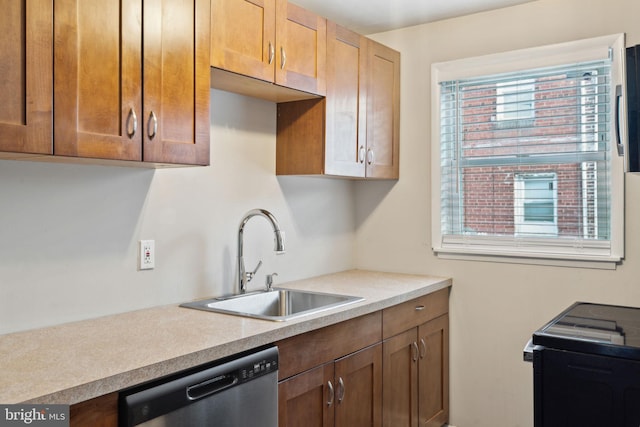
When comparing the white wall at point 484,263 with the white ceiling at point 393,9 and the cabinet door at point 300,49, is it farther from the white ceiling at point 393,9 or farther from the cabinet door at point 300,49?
the cabinet door at point 300,49

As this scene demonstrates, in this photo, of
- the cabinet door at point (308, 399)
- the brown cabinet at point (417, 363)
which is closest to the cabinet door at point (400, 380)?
the brown cabinet at point (417, 363)

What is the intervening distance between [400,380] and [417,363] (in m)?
0.19

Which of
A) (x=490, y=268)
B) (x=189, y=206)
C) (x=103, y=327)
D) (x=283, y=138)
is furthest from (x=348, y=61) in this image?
(x=103, y=327)

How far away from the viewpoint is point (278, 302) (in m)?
2.65

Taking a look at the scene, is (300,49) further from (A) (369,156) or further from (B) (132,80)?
(B) (132,80)

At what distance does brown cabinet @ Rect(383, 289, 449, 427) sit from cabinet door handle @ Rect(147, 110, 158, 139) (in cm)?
131

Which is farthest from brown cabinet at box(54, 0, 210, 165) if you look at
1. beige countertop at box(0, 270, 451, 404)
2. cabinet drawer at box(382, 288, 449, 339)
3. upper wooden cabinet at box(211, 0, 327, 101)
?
cabinet drawer at box(382, 288, 449, 339)

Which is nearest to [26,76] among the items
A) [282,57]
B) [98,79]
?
[98,79]

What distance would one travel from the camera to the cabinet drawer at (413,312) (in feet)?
8.29

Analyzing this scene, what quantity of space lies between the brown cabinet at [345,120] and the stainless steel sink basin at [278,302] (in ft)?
2.01

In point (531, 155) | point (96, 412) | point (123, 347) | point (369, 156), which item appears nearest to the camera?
point (96, 412)

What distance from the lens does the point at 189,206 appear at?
7.79ft

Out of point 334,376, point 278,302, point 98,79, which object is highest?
point 98,79

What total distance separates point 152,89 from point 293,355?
1045 mm
